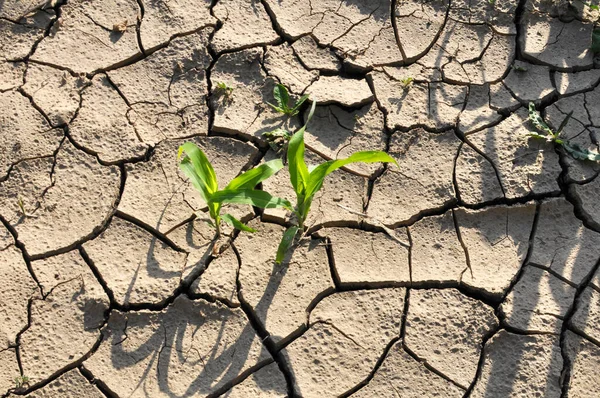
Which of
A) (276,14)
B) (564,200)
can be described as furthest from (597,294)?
(276,14)

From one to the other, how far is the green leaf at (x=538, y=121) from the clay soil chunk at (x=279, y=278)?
4.07 ft

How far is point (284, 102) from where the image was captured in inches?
139

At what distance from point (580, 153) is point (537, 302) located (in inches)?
32.5

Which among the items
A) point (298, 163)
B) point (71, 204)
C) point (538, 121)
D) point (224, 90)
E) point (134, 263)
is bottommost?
point (134, 263)

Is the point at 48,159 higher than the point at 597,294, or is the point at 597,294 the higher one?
the point at 597,294

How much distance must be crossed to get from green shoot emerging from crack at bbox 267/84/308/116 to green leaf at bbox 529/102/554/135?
112 cm

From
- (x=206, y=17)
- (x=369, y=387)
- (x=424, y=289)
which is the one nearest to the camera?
(x=369, y=387)

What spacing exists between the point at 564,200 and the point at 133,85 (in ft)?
7.08

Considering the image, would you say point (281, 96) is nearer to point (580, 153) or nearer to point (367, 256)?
point (367, 256)

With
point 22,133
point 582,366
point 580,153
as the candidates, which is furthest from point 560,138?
point 22,133

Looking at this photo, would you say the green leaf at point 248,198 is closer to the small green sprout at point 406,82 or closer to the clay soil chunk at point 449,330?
the clay soil chunk at point 449,330

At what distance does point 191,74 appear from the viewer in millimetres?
3641

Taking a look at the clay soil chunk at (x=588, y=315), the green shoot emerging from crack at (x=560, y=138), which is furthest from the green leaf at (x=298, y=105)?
the clay soil chunk at (x=588, y=315)

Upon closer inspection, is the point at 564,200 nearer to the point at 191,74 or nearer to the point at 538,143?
the point at 538,143
